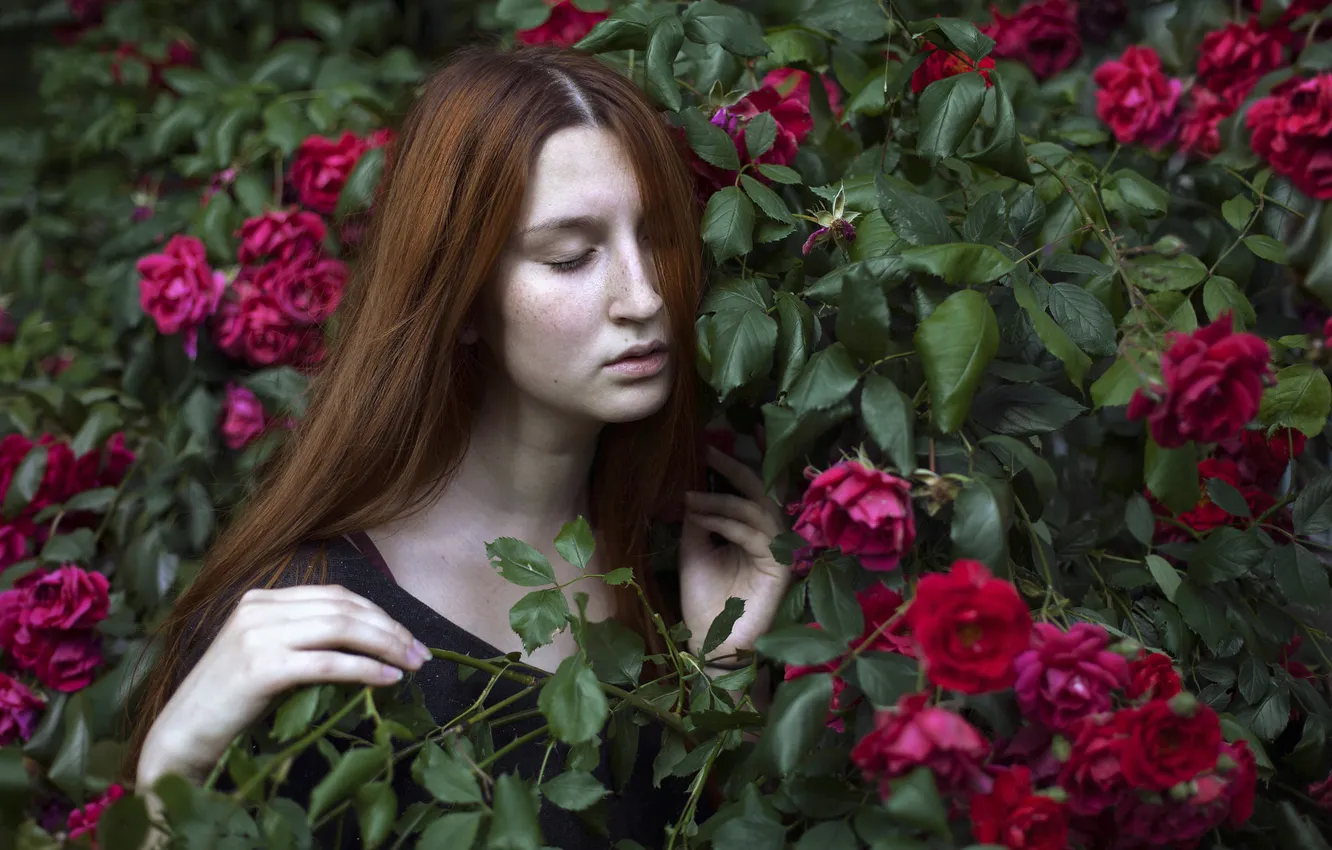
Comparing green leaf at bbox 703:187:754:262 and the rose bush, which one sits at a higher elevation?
green leaf at bbox 703:187:754:262

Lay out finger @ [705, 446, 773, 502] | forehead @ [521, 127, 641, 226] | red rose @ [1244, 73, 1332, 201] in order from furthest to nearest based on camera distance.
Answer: finger @ [705, 446, 773, 502], red rose @ [1244, 73, 1332, 201], forehead @ [521, 127, 641, 226]

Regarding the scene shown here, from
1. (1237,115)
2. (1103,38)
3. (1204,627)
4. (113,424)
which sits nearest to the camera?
(1204,627)

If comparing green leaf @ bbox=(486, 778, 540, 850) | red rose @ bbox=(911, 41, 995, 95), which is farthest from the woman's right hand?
red rose @ bbox=(911, 41, 995, 95)

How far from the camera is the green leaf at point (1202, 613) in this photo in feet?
3.81

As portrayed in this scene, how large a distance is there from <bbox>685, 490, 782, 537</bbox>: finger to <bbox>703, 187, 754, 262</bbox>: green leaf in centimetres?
33

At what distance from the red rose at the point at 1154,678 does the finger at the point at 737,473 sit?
0.53m

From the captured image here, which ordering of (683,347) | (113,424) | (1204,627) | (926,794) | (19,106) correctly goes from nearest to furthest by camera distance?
(926,794), (1204,627), (683,347), (113,424), (19,106)

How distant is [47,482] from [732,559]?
0.93 meters

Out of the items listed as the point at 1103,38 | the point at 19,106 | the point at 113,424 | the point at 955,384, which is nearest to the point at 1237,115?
the point at 1103,38

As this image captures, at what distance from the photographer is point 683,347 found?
50.4 inches

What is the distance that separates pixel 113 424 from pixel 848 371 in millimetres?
1166

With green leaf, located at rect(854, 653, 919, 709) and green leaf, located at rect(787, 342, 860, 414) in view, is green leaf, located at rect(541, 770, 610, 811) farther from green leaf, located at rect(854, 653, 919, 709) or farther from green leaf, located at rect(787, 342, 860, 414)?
green leaf, located at rect(787, 342, 860, 414)

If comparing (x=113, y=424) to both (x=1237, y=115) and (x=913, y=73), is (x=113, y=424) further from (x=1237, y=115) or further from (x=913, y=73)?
(x=1237, y=115)

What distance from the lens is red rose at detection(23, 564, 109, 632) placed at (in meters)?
1.48
